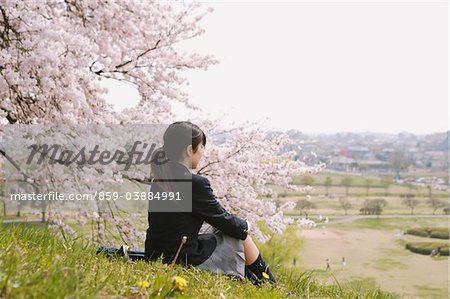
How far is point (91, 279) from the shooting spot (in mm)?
1927

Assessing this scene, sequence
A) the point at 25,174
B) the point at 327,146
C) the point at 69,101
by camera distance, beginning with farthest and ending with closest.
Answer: the point at 327,146
the point at 25,174
the point at 69,101

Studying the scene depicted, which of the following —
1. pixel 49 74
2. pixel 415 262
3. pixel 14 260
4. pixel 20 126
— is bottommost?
pixel 415 262

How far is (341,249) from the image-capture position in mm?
57812

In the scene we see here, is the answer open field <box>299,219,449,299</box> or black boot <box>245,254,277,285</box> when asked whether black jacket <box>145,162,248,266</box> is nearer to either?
black boot <box>245,254,277,285</box>

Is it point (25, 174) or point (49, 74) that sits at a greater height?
point (49, 74)

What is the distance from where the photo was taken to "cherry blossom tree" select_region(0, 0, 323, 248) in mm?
4433

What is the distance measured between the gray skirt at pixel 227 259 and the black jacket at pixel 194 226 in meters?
0.03

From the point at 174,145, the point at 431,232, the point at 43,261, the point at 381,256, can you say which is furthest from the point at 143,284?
the point at 431,232

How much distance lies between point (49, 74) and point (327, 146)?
117229 mm

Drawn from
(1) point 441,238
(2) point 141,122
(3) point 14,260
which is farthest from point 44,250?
(1) point 441,238

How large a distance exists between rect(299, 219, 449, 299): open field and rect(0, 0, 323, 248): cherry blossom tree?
33.2 m

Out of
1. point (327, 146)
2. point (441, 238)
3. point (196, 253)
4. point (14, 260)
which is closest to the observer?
point (14, 260)

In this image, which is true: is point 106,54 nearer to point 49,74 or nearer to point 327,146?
point 49,74

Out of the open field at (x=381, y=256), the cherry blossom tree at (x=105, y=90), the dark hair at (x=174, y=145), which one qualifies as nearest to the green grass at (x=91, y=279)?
the dark hair at (x=174, y=145)
